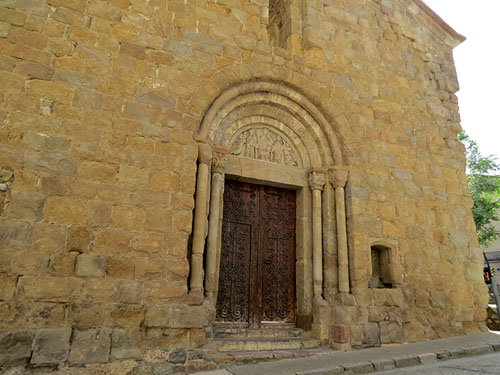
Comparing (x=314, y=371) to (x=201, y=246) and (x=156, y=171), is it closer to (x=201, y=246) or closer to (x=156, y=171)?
(x=201, y=246)

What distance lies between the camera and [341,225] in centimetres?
519

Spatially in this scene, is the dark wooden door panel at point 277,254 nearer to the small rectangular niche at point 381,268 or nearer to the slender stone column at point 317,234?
the slender stone column at point 317,234

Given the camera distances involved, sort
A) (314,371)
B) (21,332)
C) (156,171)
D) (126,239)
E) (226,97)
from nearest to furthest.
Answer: (21,332) → (314,371) → (126,239) → (156,171) → (226,97)

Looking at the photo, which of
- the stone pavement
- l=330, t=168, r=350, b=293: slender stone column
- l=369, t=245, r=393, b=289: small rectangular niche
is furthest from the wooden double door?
l=369, t=245, r=393, b=289: small rectangular niche

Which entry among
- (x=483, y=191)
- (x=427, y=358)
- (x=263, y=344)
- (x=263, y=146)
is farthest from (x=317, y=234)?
(x=483, y=191)

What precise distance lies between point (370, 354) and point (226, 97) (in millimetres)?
3686

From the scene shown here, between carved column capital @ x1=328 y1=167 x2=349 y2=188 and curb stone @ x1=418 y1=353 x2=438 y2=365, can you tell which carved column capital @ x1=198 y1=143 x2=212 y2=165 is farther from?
curb stone @ x1=418 y1=353 x2=438 y2=365

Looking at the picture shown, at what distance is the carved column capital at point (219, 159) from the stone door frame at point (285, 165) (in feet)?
0.04

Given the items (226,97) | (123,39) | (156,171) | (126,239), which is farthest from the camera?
(226,97)

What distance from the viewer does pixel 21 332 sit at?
3.21 m

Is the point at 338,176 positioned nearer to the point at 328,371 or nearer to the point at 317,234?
the point at 317,234

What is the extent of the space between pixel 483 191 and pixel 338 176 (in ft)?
40.0

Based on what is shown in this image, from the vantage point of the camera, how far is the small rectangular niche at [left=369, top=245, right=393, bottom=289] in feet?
17.5

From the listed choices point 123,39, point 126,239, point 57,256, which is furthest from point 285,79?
point 57,256
